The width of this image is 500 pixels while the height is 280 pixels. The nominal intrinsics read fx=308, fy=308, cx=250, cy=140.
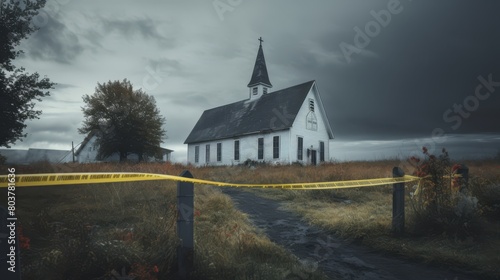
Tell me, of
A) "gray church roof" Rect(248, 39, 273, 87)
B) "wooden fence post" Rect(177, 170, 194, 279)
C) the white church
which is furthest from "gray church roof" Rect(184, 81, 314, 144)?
"wooden fence post" Rect(177, 170, 194, 279)

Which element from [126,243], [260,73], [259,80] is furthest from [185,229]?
[260,73]

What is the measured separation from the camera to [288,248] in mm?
5855

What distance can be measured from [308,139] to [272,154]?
11.7 feet

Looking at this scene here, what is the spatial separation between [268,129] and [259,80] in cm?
781

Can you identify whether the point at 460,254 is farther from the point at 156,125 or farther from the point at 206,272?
the point at 156,125

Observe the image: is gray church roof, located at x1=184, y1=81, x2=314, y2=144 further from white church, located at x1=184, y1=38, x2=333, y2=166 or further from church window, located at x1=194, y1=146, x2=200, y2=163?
church window, located at x1=194, y1=146, x2=200, y2=163

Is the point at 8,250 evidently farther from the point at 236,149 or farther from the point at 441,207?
the point at 236,149

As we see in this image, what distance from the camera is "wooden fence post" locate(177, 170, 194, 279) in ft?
11.2

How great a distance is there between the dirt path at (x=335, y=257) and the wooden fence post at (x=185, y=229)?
1399 mm

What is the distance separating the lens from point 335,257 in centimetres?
540

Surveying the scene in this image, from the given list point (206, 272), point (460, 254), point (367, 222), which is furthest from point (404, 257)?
point (206, 272)

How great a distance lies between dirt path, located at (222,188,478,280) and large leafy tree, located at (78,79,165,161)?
29751mm

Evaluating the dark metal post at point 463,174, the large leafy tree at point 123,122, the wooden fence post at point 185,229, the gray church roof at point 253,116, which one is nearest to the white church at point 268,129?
the gray church roof at point 253,116

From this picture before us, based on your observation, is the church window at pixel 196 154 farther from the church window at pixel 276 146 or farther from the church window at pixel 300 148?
the church window at pixel 300 148
